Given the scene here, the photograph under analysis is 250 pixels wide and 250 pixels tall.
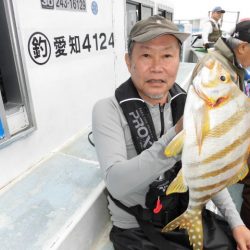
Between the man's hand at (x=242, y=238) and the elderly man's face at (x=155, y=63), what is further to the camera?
the man's hand at (x=242, y=238)

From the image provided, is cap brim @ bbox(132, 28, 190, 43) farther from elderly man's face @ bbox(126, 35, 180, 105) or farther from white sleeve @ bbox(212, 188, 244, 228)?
white sleeve @ bbox(212, 188, 244, 228)

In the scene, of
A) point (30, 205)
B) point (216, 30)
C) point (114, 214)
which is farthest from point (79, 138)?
point (216, 30)

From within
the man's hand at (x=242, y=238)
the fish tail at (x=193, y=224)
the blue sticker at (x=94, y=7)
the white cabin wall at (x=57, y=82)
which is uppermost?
the blue sticker at (x=94, y=7)

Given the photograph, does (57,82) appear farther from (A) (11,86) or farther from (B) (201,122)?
(B) (201,122)

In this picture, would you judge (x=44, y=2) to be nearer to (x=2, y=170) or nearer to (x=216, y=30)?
(x=2, y=170)

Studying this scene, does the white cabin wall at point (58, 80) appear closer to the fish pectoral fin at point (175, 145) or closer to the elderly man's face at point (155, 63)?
the elderly man's face at point (155, 63)

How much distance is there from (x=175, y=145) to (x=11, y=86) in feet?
4.85

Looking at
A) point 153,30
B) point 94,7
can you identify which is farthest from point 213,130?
point 94,7

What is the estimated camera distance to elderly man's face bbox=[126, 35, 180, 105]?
124cm

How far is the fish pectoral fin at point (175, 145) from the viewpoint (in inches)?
32.8

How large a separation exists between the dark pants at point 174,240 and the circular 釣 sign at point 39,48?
139 cm

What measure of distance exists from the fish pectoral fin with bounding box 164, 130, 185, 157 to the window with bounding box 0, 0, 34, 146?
4.06ft

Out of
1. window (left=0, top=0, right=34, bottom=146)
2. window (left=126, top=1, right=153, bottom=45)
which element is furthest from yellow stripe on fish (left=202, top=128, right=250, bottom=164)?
window (left=126, top=1, right=153, bottom=45)

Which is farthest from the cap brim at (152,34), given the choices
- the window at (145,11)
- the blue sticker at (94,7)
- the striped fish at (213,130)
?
the window at (145,11)
